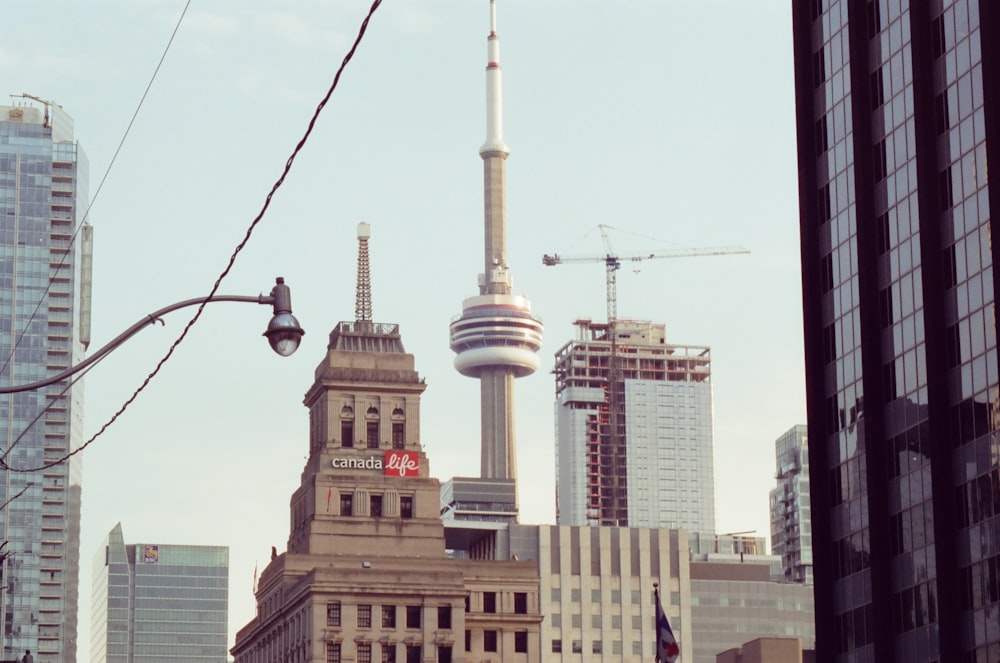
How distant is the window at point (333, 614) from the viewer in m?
194

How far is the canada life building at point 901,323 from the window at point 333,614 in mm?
83239

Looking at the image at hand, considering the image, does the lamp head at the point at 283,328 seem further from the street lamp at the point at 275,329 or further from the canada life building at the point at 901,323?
the canada life building at the point at 901,323

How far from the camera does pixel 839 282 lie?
119m

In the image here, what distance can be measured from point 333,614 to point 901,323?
310 ft

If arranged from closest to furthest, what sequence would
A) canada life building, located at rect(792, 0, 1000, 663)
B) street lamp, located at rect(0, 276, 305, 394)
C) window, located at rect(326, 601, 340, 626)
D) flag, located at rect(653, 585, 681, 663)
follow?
street lamp, located at rect(0, 276, 305, 394)
flag, located at rect(653, 585, 681, 663)
canada life building, located at rect(792, 0, 1000, 663)
window, located at rect(326, 601, 340, 626)

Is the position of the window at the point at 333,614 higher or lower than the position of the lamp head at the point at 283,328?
higher

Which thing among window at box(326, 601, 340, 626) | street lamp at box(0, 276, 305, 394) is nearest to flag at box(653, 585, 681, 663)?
street lamp at box(0, 276, 305, 394)

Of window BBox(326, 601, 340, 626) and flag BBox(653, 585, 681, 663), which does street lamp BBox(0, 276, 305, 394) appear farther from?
window BBox(326, 601, 340, 626)

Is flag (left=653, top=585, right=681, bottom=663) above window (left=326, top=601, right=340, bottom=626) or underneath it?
underneath

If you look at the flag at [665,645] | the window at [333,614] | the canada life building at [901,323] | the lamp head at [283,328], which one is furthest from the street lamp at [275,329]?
the window at [333,614]

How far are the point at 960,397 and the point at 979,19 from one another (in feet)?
62.7

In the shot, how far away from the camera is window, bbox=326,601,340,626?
637 ft

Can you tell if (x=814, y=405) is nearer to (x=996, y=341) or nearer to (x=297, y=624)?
(x=996, y=341)

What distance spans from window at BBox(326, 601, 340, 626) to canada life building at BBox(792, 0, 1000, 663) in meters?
83.2
